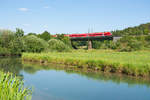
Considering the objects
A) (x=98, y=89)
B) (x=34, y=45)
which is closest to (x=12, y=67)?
Answer: (x=98, y=89)

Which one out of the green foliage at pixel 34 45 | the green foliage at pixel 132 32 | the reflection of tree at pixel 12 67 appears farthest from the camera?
the green foliage at pixel 132 32

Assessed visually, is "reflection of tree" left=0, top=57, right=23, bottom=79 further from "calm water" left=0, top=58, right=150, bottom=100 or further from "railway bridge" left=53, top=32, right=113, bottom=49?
"railway bridge" left=53, top=32, right=113, bottom=49

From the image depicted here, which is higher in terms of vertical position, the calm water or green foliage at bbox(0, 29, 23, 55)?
green foliage at bbox(0, 29, 23, 55)

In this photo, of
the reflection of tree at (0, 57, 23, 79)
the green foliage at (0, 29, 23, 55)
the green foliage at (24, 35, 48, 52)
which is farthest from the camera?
the green foliage at (0, 29, 23, 55)

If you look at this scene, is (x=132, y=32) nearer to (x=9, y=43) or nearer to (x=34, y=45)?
(x=34, y=45)

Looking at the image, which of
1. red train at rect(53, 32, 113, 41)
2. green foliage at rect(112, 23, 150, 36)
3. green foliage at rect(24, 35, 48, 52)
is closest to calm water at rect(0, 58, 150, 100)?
green foliage at rect(24, 35, 48, 52)

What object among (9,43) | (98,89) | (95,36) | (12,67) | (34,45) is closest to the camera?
(98,89)

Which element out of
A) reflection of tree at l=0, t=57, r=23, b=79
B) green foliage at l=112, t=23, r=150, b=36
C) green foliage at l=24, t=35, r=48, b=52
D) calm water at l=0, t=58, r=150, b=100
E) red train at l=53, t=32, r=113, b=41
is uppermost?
green foliage at l=112, t=23, r=150, b=36

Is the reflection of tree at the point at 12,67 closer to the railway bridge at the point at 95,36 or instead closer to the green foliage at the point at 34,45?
the green foliage at the point at 34,45

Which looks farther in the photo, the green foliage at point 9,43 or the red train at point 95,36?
the red train at point 95,36

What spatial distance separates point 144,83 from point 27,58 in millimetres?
18663

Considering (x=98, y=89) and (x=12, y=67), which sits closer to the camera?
(x=98, y=89)

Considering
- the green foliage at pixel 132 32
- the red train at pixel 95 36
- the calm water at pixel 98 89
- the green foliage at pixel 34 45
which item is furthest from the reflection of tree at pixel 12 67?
the green foliage at pixel 132 32

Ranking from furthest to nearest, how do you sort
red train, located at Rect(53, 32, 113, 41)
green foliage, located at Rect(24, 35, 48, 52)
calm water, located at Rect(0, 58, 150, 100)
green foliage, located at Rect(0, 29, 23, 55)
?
red train, located at Rect(53, 32, 113, 41) < green foliage, located at Rect(0, 29, 23, 55) < green foliage, located at Rect(24, 35, 48, 52) < calm water, located at Rect(0, 58, 150, 100)
